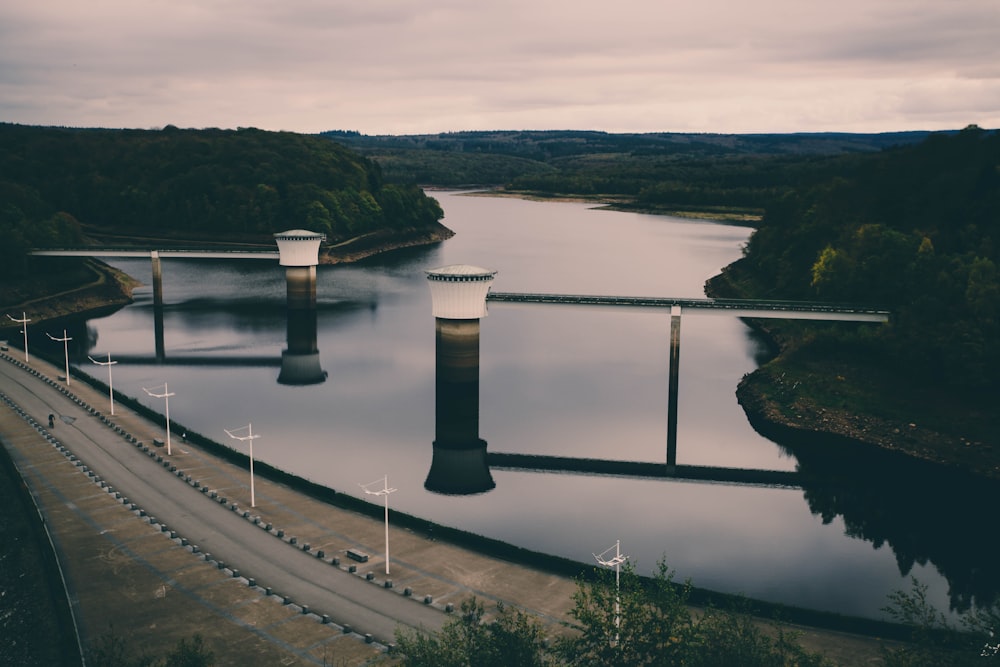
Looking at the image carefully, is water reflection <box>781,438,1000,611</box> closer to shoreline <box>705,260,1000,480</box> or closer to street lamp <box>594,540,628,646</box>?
shoreline <box>705,260,1000,480</box>

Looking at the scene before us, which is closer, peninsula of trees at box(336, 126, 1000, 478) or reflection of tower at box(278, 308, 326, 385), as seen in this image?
peninsula of trees at box(336, 126, 1000, 478)

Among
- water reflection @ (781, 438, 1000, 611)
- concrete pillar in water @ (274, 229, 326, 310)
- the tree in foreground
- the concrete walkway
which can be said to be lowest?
water reflection @ (781, 438, 1000, 611)

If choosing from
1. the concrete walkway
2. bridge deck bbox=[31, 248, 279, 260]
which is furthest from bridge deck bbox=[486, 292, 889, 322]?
bridge deck bbox=[31, 248, 279, 260]

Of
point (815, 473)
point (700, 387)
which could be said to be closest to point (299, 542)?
point (815, 473)

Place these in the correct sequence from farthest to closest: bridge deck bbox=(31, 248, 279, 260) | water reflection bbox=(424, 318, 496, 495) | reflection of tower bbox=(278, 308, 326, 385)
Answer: bridge deck bbox=(31, 248, 279, 260) < reflection of tower bbox=(278, 308, 326, 385) < water reflection bbox=(424, 318, 496, 495)

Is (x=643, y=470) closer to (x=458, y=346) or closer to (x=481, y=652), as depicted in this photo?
(x=458, y=346)
